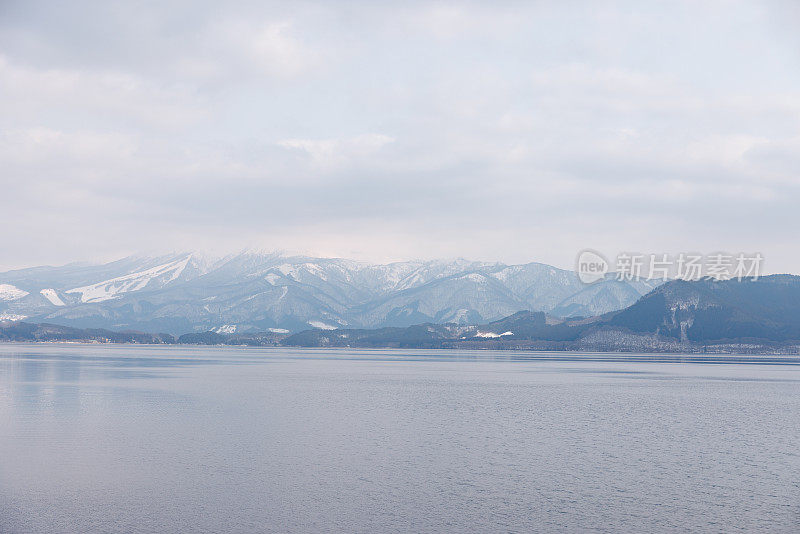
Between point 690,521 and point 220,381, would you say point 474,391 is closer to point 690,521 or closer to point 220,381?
point 220,381

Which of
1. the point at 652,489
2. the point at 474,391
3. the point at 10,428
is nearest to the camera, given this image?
the point at 652,489

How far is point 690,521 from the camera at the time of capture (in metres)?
45.0

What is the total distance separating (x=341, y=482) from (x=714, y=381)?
153m

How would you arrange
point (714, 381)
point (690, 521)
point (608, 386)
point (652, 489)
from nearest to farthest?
point (690, 521), point (652, 489), point (608, 386), point (714, 381)

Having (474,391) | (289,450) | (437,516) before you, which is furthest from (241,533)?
(474,391)

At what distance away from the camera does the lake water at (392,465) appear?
4491 cm

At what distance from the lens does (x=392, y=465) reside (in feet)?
200

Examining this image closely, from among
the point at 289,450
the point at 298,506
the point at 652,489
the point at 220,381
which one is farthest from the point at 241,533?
the point at 220,381

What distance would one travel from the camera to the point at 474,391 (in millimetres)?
140125

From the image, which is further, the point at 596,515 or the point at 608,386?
the point at 608,386

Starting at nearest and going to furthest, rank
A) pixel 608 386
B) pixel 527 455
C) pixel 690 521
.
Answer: pixel 690 521
pixel 527 455
pixel 608 386

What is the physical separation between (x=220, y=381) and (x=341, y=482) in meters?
115

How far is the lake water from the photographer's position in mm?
44906

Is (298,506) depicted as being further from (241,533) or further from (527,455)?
(527,455)
